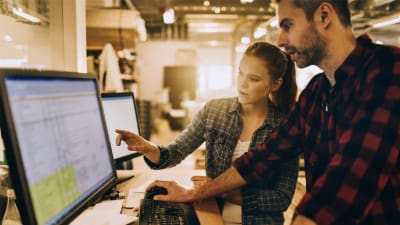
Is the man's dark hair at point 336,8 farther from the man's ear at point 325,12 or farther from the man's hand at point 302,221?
the man's hand at point 302,221

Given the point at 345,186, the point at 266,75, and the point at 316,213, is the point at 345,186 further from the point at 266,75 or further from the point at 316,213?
the point at 266,75

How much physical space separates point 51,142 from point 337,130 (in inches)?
29.8

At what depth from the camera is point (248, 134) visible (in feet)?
5.03

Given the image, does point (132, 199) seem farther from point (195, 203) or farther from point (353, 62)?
point (353, 62)

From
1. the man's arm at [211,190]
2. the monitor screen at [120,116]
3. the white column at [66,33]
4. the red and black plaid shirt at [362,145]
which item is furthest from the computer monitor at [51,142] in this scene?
the white column at [66,33]

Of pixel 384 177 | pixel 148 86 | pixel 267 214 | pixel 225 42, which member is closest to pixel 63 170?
pixel 384 177

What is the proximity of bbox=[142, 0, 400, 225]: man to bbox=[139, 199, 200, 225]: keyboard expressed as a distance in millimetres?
67

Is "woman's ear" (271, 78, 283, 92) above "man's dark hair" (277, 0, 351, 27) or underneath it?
underneath

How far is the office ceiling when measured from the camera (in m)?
4.28

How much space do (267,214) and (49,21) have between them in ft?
4.58

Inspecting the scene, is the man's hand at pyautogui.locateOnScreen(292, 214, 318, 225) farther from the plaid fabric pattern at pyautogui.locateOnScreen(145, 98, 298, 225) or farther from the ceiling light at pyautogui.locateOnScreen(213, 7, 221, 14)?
the ceiling light at pyautogui.locateOnScreen(213, 7, 221, 14)

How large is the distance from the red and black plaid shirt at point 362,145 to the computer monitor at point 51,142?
1.83ft

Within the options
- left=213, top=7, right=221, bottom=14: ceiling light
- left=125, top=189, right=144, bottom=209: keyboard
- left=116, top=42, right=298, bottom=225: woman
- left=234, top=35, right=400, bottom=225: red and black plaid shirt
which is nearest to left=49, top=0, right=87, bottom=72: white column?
left=116, top=42, right=298, bottom=225: woman

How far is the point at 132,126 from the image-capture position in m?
1.67
